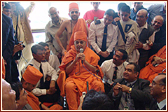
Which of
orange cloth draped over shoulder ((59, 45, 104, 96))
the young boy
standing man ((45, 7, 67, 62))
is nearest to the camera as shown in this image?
orange cloth draped over shoulder ((59, 45, 104, 96))

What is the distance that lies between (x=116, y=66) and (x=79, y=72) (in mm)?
642

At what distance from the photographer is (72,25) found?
3166mm

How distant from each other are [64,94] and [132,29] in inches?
68.2

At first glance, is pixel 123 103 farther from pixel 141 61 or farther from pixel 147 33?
pixel 147 33

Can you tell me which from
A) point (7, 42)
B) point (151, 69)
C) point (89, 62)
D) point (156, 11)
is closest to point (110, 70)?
point (89, 62)

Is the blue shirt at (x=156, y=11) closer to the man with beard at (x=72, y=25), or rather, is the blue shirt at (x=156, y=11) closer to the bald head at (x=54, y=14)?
the man with beard at (x=72, y=25)

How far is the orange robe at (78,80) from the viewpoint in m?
2.40

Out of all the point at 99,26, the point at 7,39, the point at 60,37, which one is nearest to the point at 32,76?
the point at 7,39

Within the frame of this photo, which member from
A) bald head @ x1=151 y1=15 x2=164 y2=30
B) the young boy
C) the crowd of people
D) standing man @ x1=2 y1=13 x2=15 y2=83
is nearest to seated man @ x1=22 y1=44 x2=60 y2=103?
the crowd of people

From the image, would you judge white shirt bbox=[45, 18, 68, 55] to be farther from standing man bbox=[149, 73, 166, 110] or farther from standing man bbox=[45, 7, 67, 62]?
standing man bbox=[149, 73, 166, 110]

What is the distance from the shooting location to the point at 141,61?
3273 millimetres

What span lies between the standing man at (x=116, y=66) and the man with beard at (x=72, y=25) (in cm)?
79

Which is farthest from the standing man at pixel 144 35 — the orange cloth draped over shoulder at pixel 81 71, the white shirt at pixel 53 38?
the white shirt at pixel 53 38

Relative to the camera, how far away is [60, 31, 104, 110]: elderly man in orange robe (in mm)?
2414
